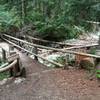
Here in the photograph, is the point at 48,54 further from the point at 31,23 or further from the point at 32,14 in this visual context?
the point at 32,14

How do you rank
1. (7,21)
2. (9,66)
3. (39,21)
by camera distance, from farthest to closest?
(7,21) < (39,21) < (9,66)

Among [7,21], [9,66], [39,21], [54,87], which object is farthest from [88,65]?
[7,21]

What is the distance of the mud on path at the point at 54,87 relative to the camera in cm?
593

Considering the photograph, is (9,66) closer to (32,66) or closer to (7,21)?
(32,66)

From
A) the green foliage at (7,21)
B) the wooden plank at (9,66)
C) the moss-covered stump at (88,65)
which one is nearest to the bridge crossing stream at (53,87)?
the moss-covered stump at (88,65)

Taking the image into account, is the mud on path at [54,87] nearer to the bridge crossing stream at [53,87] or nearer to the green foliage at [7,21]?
the bridge crossing stream at [53,87]

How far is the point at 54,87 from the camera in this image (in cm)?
651

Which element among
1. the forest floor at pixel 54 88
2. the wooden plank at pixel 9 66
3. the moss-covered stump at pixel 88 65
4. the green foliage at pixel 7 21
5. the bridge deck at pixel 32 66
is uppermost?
the green foliage at pixel 7 21

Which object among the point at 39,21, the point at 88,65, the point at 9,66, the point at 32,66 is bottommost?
the point at 32,66

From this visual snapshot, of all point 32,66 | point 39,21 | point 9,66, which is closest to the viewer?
point 9,66

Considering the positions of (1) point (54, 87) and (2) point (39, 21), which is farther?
(2) point (39, 21)

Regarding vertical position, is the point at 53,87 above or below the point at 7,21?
below

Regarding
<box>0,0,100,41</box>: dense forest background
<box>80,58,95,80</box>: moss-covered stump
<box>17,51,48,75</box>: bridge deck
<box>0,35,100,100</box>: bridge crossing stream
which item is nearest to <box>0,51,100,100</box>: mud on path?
<box>0,35,100,100</box>: bridge crossing stream

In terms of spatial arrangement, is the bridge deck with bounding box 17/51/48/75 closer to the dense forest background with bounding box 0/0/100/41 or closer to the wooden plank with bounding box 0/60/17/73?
the wooden plank with bounding box 0/60/17/73
